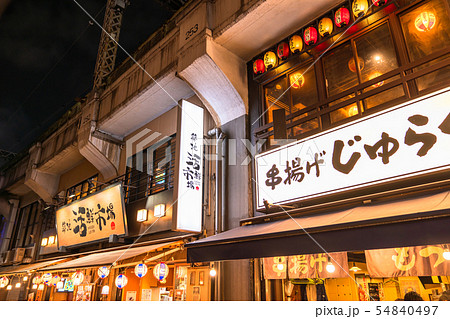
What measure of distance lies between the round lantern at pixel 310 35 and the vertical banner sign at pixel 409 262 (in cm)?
526

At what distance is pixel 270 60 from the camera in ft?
28.5

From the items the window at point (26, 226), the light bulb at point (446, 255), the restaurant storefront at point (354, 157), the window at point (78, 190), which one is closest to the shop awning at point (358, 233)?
the restaurant storefront at point (354, 157)

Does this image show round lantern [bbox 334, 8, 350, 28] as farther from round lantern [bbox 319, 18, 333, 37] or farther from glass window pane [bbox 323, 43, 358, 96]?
glass window pane [bbox 323, 43, 358, 96]

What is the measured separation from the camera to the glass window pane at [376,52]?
276 inches

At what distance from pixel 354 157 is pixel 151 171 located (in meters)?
8.29

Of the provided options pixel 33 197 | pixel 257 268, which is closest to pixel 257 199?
pixel 257 268

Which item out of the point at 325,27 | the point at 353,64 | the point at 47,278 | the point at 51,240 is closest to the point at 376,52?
the point at 353,64

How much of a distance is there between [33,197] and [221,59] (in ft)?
64.9

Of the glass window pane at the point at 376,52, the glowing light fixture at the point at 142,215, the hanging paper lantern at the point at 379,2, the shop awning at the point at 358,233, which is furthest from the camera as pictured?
the glowing light fixture at the point at 142,215

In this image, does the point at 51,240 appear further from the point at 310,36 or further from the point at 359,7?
the point at 359,7

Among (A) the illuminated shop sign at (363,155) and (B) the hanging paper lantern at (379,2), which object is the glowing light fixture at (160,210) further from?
(B) the hanging paper lantern at (379,2)

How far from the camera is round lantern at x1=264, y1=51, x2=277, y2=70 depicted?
862 centimetres

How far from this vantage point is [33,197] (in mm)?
21906

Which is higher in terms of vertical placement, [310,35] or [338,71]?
[310,35]
